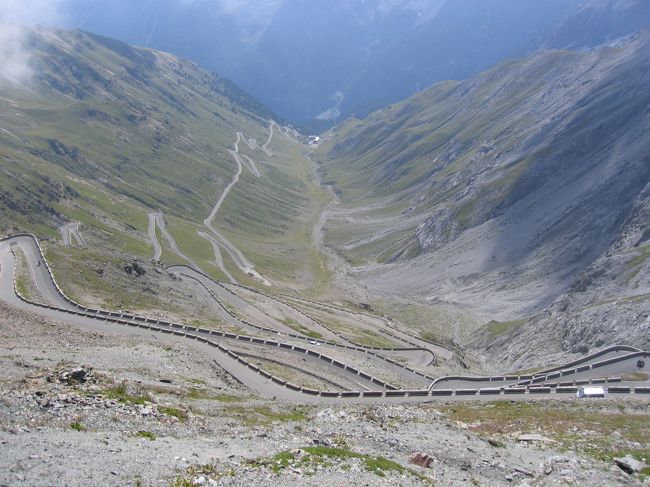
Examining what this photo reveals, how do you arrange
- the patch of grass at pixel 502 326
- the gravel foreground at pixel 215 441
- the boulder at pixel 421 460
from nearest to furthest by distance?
the gravel foreground at pixel 215 441 < the boulder at pixel 421 460 < the patch of grass at pixel 502 326

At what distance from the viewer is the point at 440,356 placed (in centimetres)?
11650

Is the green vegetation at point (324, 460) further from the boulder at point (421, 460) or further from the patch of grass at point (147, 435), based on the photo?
the patch of grass at point (147, 435)

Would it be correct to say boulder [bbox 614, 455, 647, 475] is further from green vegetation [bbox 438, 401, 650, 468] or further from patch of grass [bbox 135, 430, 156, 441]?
patch of grass [bbox 135, 430, 156, 441]

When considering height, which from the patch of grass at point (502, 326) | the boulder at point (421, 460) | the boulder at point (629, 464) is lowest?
the boulder at point (421, 460)

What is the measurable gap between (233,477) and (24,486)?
9.40 m

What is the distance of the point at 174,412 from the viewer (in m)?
39.4

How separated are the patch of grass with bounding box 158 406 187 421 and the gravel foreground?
0.45 feet

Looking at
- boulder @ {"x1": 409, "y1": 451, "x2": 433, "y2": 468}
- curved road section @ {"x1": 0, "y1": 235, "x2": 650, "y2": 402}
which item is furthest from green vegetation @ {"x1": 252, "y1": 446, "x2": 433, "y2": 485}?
curved road section @ {"x1": 0, "y1": 235, "x2": 650, "y2": 402}

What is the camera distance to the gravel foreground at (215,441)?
27.3 m

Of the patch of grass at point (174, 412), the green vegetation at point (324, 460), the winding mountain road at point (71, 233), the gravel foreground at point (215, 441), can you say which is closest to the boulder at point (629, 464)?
the gravel foreground at point (215, 441)

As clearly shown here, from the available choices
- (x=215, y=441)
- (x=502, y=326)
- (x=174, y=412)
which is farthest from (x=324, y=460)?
(x=502, y=326)

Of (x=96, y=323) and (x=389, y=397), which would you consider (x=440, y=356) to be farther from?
(x=96, y=323)

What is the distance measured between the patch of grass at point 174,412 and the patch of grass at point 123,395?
1.50 m

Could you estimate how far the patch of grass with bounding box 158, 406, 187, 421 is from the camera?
38737 millimetres
